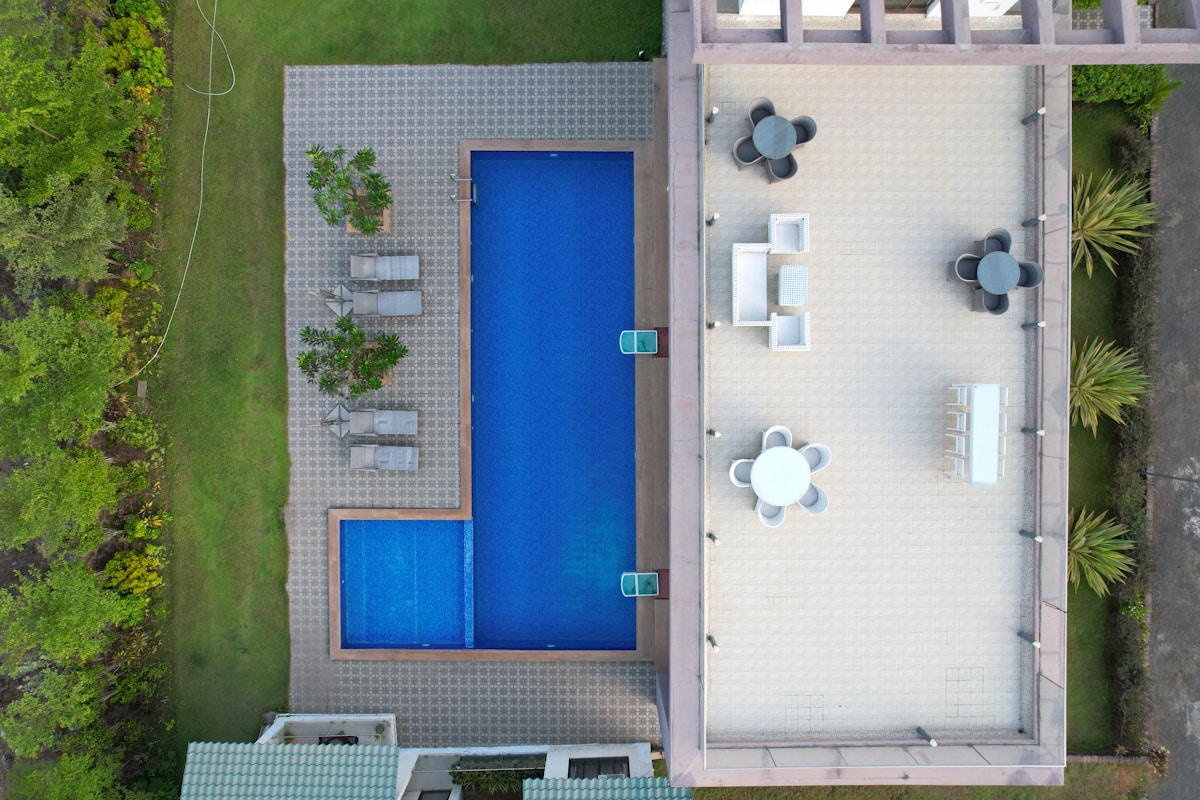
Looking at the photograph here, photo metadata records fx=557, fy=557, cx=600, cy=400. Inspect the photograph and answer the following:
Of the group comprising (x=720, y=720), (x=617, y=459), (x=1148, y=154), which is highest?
(x=1148, y=154)

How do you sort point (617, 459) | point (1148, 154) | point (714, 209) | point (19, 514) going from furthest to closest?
1. point (617, 459)
2. point (1148, 154)
3. point (19, 514)
4. point (714, 209)

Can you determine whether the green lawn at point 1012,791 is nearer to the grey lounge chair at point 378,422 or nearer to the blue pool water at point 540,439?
the blue pool water at point 540,439

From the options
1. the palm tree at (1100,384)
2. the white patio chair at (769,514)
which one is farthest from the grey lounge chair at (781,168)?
the palm tree at (1100,384)

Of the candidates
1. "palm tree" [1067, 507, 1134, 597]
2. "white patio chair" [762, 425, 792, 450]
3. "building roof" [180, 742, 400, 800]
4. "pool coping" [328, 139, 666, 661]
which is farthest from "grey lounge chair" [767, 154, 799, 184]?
"building roof" [180, 742, 400, 800]

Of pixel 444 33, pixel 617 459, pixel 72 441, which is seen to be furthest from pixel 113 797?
pixel 444 33

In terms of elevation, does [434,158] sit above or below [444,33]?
below

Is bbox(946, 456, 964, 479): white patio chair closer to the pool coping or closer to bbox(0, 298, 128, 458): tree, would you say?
the pool coping

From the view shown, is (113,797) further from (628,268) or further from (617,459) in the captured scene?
(628,268)
